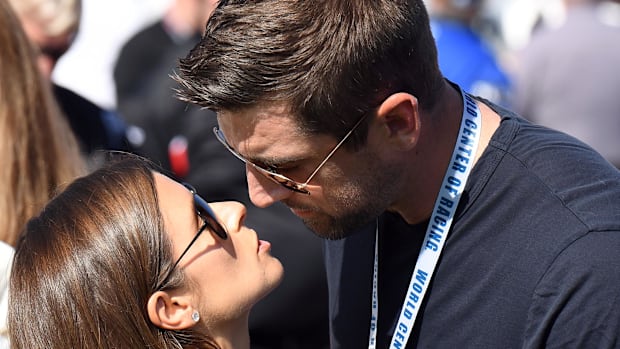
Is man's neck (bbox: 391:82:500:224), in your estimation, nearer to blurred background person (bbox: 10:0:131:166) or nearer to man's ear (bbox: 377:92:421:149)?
man's ear (bbox: 377:92:421:149)

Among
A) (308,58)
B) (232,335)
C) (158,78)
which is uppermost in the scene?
(308,58)

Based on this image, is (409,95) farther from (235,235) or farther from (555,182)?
(235,235)

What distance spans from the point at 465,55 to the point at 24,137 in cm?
250

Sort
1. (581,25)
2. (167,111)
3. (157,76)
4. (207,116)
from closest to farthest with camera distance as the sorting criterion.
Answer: (207,116) → (167,111) → (157,76) → (581,25)

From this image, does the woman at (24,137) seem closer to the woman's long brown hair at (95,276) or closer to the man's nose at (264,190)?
the woman's long brown hair at (95,276)

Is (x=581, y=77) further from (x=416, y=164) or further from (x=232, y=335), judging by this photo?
(x=232, y=335)

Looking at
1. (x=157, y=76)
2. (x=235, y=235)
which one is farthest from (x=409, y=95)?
(x=157, y=76)

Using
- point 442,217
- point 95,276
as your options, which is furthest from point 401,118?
point 95,276

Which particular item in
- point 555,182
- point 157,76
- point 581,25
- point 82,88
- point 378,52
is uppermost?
point 378,52

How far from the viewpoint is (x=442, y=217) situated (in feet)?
7.13

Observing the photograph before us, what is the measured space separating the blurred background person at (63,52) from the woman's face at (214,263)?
1.34 meters

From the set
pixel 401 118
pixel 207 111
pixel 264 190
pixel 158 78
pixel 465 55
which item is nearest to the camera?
pixel 401 118

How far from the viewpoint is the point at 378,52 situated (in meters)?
2.08

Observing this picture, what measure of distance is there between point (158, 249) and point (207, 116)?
166 centimetres
